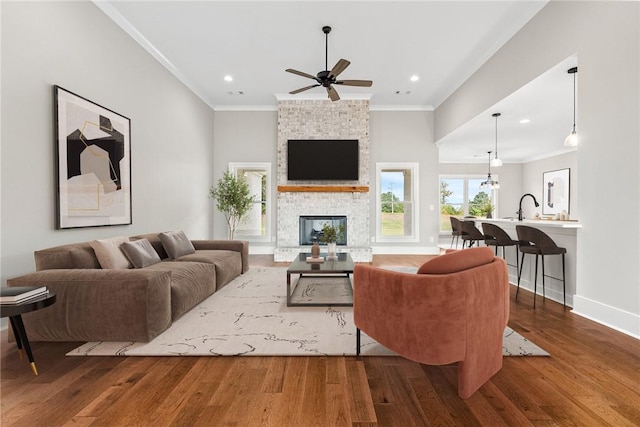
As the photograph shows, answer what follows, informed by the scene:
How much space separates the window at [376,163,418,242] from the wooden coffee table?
2.93 m

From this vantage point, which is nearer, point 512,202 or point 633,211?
point 633,211

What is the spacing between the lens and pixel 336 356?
7.03 feet

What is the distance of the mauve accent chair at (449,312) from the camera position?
63.0 inches

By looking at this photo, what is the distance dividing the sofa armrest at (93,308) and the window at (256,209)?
15.5 ft

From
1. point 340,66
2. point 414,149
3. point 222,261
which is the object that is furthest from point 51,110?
point 414,149

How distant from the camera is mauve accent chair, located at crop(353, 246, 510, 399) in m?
1.60

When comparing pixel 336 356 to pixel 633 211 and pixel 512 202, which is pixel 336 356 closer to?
pixel 633 211

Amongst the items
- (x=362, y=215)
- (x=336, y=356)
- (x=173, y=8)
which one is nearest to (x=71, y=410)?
(x=336, y=356)

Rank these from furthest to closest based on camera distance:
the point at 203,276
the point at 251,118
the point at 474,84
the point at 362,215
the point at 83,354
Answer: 1. the point at 251,118
2. the point at 362,215
3. the point at 474,84
4. the point at 203,276
5. the point at 83,354

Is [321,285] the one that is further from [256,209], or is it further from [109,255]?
[256,209]

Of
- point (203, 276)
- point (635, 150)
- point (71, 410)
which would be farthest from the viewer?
point (203, 276)

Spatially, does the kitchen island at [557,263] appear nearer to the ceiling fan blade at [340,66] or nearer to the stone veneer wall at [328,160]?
the ceiling fan blade at [340,66]

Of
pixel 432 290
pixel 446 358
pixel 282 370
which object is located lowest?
pixel 282 370

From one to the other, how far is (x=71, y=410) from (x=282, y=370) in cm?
113
